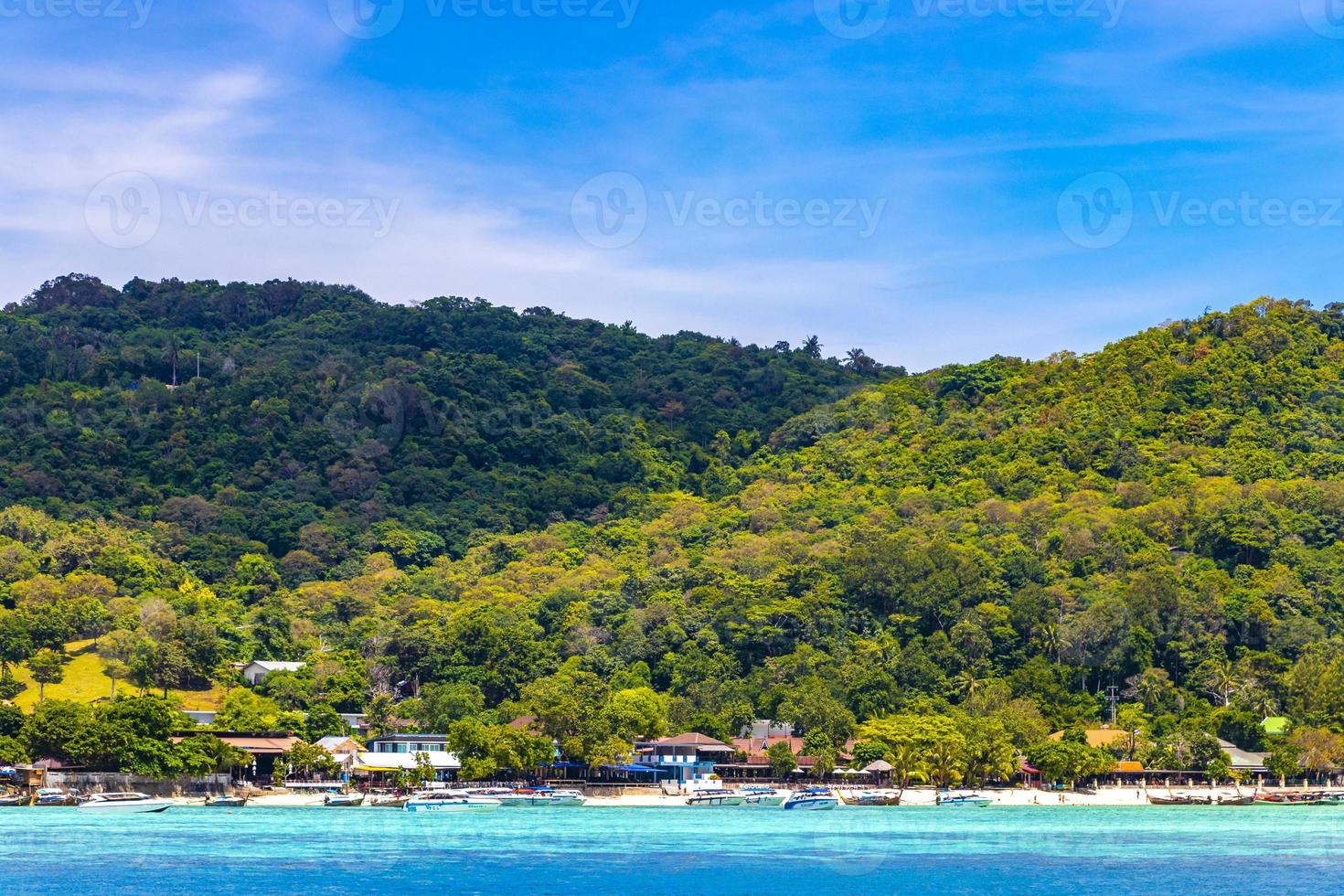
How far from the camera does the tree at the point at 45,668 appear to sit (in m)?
97.8

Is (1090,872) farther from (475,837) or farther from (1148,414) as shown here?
(1148,414)

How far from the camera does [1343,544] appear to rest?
365 feet

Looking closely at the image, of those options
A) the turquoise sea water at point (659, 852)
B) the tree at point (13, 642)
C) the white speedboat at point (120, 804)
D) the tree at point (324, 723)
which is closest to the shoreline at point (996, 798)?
the turquoise sea water at point (659, 852)

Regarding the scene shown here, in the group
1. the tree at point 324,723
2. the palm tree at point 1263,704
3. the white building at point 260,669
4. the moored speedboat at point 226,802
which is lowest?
the moored speedboat at point 226,802

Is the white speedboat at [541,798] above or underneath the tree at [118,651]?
underneath

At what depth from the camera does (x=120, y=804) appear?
73938mm

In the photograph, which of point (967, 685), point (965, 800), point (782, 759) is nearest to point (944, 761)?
point (965, 800)

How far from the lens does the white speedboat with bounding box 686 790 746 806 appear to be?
8462 cm

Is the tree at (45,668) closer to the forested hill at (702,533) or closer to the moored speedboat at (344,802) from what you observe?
the forested hill at (702,533)

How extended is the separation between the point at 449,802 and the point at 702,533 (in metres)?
57.3

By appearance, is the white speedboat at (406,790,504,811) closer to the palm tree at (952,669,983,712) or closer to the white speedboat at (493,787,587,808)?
the white speedboat at (493,787,587,808)

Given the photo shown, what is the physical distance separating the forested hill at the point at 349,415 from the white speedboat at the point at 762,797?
58276 millimetres

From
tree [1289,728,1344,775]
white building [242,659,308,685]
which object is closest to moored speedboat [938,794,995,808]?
tree [1289,728,1344,775]

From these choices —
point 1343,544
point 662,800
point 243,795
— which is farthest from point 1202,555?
point 243,795
